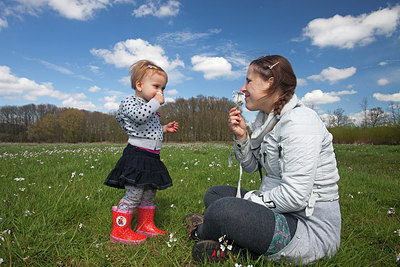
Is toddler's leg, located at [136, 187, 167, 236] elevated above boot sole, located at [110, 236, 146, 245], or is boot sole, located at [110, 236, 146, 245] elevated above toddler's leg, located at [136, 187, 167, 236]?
toddler's leg, located at [136, 187, 167, 236]

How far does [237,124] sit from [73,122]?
59.7 meters

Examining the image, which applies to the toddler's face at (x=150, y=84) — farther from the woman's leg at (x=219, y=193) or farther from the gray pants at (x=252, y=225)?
the gray pants at (x=252, y=225)

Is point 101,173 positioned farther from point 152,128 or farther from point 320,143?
point 320,143

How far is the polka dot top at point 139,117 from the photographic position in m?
2.51

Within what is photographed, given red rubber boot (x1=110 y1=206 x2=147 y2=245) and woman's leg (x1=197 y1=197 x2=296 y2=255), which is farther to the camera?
red rubber boot (x1=110 y1=206 x2=147 y2=245)

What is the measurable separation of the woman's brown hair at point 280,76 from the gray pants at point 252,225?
0.96m

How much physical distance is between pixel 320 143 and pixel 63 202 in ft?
11.2

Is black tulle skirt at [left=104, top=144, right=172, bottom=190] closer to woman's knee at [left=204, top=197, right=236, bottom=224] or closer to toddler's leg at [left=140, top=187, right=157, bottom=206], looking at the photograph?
toddler's leg at [left=140, top=187, right=157, bottom=206]

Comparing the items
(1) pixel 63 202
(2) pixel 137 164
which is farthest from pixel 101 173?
(2) pixel 137 164

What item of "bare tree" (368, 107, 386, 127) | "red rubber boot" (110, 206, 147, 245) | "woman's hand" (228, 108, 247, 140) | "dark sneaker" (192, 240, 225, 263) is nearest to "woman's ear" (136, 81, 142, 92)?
"woman's hand" (228, 108, 247, 140)

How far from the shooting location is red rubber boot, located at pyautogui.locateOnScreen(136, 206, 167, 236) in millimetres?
2760

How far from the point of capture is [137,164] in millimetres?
2633

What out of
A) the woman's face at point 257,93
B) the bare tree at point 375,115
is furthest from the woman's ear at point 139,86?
the bare tree at point 375,115

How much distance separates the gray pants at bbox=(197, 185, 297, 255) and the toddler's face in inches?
62.6
